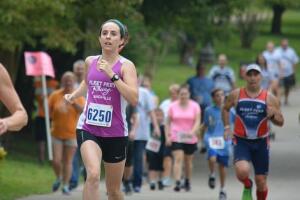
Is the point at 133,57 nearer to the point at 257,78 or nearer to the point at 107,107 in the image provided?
the point at 257,78

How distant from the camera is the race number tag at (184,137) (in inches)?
764

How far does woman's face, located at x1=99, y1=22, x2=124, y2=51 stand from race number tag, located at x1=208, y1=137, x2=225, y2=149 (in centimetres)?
809

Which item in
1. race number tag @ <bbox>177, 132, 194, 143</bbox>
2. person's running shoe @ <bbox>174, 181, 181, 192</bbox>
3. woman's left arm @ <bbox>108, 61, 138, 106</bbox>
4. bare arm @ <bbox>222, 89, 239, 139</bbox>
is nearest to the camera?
woman's left arm @ <bbox>108, 61, 138, 106</bbox>

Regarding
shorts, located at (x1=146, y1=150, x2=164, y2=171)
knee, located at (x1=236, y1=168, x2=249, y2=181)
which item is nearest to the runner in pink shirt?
shorts, located at (x1=146, y1=150, x2=164, y2=171)

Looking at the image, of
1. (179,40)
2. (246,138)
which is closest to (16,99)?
(246,138)

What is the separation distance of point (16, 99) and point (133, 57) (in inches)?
1069

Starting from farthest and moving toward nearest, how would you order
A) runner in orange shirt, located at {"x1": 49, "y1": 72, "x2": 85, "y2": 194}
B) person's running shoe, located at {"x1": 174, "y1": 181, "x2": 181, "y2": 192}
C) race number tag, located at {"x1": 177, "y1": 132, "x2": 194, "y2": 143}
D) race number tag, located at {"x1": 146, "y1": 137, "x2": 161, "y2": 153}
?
race number tag, located at {"x1": 146, "y1": 137, "x2": 161, "y2": 153} < person's running shoe, located at {"x1": 174, "y1": 181, "x2": 181, "y2": 192} < race number tag, located at {"x1": 177, "y1": 132, "x2": 194, "y2": 143} < runner in orange shirt, located at {"x1": 49, "y1": 72, "x2": 85, "y2": 194}

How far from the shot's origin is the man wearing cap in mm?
13836

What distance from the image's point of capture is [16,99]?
801 cm

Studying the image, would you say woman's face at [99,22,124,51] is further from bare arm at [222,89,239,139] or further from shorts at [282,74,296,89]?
shorts at [282,74,296,89]

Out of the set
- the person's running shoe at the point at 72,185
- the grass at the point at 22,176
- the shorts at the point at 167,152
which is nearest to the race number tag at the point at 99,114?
the grass at the point at 22,176

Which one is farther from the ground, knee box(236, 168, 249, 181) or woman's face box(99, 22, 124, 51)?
woman's face box(99, 22, 124, 51)

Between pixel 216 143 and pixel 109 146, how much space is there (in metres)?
8.25

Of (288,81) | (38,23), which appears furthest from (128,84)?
(288,81)
